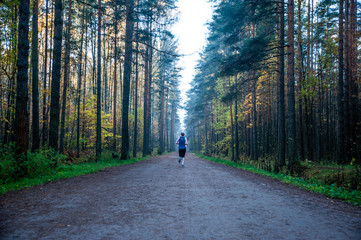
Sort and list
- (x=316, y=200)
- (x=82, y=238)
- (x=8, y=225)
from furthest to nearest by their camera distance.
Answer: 1. (x=316, y=200)
2. (x=8, y=225)
3. (x=82, y=238)

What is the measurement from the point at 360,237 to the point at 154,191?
4367mm

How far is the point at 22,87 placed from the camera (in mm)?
7371

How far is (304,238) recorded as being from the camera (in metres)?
2.78

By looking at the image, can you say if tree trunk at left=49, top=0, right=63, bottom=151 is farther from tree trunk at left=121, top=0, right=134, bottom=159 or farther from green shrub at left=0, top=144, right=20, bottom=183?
tree trunk at left=121, top=0, right=134, bottom=159

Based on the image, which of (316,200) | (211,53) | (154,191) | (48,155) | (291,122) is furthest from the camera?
A: (211,53)

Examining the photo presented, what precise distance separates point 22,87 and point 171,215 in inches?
293

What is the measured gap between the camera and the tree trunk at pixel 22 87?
7.18 m

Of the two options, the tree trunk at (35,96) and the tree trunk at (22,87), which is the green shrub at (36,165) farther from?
the tree trunk at (35,96)

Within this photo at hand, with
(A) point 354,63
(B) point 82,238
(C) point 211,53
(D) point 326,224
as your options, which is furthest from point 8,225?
(C) point 211,53

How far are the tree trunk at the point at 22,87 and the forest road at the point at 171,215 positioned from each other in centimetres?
260

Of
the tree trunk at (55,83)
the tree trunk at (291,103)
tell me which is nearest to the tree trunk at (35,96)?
the tree trunk at (55,83)

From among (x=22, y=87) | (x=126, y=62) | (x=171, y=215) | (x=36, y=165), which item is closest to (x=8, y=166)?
(x=36, y=165)

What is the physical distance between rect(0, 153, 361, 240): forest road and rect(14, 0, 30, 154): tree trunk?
2.60 metres

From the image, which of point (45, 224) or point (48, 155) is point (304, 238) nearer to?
point (45, 224)
